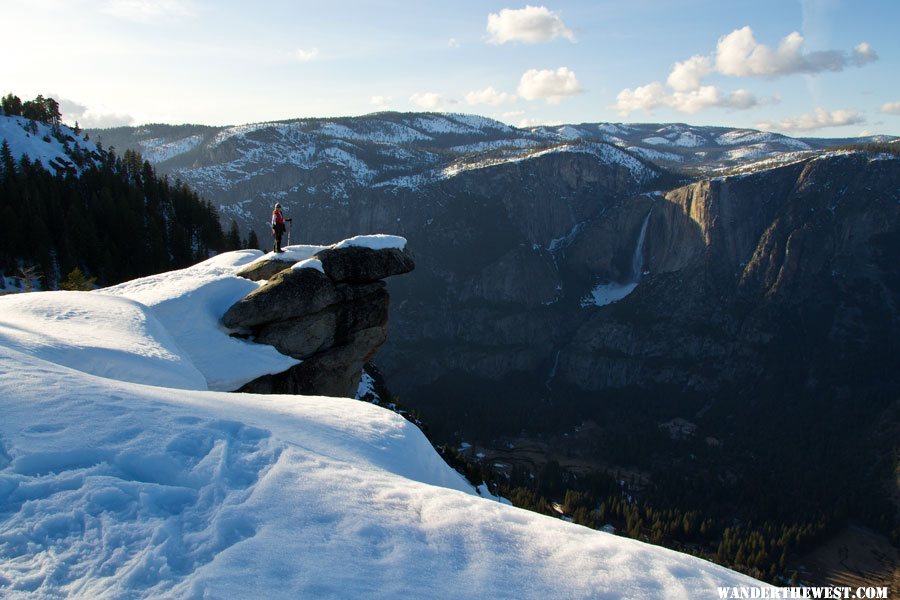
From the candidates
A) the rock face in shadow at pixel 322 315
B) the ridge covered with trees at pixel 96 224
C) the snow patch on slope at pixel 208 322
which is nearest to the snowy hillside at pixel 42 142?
the ridge covered with trees at pixel 96 224

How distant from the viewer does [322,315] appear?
1192 inches

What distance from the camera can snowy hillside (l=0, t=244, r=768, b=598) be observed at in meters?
6.89

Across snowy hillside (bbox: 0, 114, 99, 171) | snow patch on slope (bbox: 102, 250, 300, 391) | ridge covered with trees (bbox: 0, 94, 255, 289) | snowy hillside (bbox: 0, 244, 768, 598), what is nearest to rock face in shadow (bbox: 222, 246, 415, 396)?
snow patch on slope (bbox: 102, 250, 300, 391)

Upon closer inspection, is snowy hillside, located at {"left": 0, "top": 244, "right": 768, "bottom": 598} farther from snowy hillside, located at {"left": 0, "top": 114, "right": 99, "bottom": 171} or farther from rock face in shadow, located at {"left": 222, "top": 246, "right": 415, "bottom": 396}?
snowy hillside, located at {"left": 0, "top": 114, "right": 99, "bottom": 171}

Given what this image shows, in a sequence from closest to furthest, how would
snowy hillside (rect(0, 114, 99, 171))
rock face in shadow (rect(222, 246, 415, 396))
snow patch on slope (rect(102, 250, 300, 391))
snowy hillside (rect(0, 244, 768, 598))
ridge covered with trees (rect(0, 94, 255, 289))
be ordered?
snowy hillside (rect(0, 244, 768, 598))
snow patch on slope (rect(102, 250, 300, 391))
rock face in shadow (rect(222, 246, 415, 396))
ridge covered with trees (rect(0, 94, 255, 289))
snowy hillside (rect(0, 114, 99, 171))

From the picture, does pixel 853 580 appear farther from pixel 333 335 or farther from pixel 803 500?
pixel 333 335

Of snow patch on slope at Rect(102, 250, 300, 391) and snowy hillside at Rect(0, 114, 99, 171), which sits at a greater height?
snowy hillside at Rect(0, 114, 99, 171)

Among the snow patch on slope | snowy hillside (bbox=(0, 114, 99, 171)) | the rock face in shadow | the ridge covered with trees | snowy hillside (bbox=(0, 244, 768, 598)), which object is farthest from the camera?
snowy hillside (bbox=(0, 114, 99, 171))

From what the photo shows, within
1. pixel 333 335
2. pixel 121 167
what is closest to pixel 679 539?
pixel 333 335

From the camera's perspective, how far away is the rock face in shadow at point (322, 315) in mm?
27719

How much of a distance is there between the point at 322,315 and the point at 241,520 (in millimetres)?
22887

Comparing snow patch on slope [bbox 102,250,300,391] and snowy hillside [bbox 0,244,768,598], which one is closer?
snowy hillside [bbox 0,244,768,598]

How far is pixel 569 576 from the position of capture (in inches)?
300

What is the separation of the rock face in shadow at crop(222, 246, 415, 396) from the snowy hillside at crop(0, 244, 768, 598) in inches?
597
